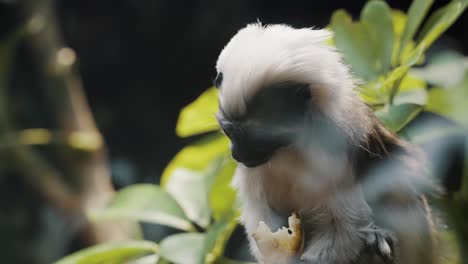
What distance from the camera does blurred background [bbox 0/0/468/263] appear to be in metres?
1.84

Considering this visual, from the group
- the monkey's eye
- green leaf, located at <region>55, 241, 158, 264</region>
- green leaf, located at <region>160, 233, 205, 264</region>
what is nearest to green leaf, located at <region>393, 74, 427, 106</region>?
the monkey's eye

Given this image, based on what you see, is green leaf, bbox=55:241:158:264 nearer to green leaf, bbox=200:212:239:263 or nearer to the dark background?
green leaf, bbox=200:212:239:263

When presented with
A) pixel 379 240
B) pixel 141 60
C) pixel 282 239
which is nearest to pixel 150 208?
pixel 282 239

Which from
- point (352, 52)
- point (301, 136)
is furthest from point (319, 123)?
point (352, 52)

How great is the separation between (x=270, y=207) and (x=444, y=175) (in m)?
0.32

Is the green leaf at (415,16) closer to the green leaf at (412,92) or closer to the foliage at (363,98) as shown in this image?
the foliage at (363,98)

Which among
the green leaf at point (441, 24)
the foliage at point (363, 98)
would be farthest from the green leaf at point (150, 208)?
the green leaf at point (441, 24)

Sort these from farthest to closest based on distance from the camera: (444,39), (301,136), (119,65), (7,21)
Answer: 1. (7,21)
2. (119,65)
3. (444,39)
4. (301,136)

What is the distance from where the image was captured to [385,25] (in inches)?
46.8

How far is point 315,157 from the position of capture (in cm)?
102

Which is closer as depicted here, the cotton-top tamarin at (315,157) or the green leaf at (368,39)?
the cotton-top tamarin at (315,157)

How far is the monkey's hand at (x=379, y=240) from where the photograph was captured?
101 cm

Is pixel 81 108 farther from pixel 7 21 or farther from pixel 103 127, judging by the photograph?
pixel 7 21

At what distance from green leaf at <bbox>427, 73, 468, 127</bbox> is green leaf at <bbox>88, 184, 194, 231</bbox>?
0.53 m
